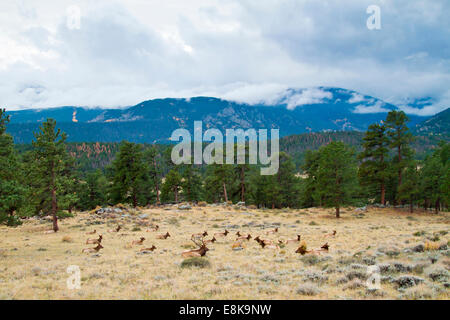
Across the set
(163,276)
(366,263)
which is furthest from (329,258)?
(163,276)

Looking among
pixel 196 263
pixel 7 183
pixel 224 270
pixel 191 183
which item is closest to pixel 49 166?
pixel 7 183

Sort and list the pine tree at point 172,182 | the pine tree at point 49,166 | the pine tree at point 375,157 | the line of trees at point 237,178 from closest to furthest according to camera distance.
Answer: the line of trees at point 237,178 < the pine tree at point 49,166 < the pine tree at point 375,157 < the pine tree at point 172,182

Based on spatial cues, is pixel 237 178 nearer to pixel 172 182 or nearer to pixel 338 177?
pixel 172 182

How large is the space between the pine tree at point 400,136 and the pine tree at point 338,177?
9.06 m

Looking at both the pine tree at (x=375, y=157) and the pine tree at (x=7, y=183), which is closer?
the pine tree at (x=7, y=183)

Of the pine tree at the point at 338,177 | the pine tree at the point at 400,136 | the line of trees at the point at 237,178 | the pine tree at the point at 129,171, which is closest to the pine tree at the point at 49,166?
the line of trees at the point at 237,178

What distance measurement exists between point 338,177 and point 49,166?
3118cm

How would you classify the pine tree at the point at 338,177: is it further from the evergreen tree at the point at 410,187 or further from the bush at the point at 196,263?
the bush at the point at 196,263

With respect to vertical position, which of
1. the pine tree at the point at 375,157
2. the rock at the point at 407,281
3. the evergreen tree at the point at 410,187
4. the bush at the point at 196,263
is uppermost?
the pine tree at the point at 375,157

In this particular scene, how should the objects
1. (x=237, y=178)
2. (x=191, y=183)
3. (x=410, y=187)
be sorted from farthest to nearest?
(x=191, y=183)
(x=237, y=178)
(x=410, y=187)

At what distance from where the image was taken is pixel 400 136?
37.7m

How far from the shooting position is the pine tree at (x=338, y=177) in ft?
108

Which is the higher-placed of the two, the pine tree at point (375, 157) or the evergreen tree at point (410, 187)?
the pine tree at point (375, 157)

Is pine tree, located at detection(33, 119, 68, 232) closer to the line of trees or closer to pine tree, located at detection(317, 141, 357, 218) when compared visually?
the line of trees
